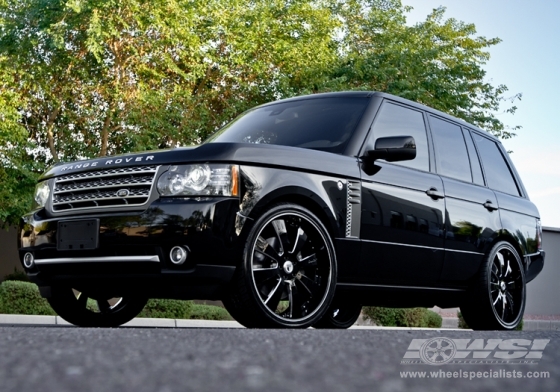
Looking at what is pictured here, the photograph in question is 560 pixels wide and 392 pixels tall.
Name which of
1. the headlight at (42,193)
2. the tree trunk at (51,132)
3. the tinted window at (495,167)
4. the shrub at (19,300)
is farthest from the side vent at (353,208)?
the tree trunk at (51,132)

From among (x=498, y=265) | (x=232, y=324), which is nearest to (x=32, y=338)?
(x=498, y=265)

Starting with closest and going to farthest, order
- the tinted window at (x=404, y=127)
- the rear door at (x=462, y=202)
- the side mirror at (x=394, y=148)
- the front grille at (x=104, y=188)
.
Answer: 1. the front grille at (x=104, y=188)
2. the side mirror at (x=394, y=148)
3. the tinted window at (x=404, y=127)
4. the rear door at (x=462, y=202)

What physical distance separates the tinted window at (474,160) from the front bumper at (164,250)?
3.54 metres

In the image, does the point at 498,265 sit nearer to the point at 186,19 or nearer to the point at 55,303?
the point at 55,303

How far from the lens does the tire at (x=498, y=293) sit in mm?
7418

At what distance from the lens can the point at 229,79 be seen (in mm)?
24734

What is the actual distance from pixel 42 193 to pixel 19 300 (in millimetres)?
7573

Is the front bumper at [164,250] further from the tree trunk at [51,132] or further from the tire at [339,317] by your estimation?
the tree trunk at [51,132]

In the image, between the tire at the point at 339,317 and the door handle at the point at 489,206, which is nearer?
the door handle at the point at 489,206

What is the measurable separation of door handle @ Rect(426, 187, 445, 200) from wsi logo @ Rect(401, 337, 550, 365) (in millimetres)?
2802

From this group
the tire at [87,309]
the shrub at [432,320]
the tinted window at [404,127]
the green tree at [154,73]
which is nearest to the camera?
A: the tire at [87,309]

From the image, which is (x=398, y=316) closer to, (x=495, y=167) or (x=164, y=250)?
(x=495, y=167)

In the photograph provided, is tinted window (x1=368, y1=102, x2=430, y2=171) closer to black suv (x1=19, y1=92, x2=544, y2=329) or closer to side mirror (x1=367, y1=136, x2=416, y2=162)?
black suv (x1=19, y1=92, x2=544, y2=329)

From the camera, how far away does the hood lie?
533cm
